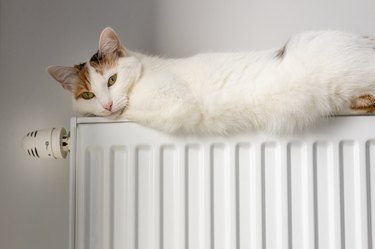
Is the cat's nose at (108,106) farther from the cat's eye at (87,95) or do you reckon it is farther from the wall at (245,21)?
the wall at (245,21)

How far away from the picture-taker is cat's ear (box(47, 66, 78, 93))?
787 mm

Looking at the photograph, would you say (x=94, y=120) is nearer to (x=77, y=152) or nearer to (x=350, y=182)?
(x=77, y=152)

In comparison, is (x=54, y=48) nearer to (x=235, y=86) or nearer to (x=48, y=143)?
(x=48, y=143)

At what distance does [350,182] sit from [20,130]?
2.52ft

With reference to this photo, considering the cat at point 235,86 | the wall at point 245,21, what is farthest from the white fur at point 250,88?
the wall at point 245,21

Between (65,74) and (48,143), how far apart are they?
0.14 meters

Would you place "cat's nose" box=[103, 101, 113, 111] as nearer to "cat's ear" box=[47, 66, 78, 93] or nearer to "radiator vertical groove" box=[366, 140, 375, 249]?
"cat's ear" box=[47, 66, 78, 93]

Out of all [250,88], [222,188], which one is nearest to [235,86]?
[250,88]

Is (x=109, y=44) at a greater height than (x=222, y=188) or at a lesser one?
greater

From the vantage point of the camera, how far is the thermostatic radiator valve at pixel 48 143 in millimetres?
808

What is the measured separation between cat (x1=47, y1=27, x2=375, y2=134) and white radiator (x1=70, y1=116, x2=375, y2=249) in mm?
30

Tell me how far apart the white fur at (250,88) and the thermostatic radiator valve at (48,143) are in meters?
0.08

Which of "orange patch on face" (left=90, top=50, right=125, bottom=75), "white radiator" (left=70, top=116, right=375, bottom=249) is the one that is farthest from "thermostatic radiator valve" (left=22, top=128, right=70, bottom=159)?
"orange patch on face" (left=90, top=50, right=125, bottom=75)

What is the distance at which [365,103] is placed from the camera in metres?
0.69
